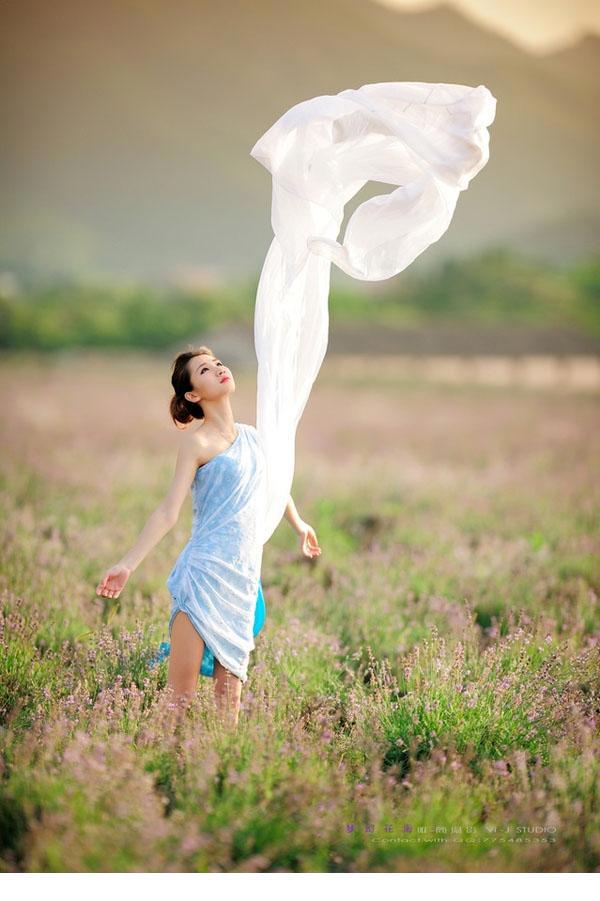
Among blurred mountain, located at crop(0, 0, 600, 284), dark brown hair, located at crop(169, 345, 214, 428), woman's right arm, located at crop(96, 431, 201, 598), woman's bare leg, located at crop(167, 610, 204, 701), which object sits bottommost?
woman's bare leg, located at crop(167, 610, 204, 701)

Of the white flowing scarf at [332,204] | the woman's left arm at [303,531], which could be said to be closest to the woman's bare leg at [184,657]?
the white flowing scarf at [332,204]

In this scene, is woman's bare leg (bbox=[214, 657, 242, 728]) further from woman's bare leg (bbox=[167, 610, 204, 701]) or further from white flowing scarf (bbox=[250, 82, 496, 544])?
white flowing scarf (bbox=[250, 82, 496, 544])

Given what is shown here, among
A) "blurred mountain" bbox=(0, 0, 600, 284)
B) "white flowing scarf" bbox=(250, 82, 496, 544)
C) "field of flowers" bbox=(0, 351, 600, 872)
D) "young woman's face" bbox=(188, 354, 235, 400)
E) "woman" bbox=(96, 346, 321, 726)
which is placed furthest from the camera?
"blurred mountain" bbox=(0, 0, 600, 284)

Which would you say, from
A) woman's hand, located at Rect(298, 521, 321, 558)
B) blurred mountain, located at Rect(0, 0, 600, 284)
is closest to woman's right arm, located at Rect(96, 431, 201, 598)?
woman's hand, located at Rect(298, 521, 321, 558)

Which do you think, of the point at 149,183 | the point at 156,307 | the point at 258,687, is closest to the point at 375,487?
the point at 258,687

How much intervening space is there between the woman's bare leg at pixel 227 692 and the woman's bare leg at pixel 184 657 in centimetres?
9

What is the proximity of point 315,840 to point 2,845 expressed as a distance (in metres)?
0.91

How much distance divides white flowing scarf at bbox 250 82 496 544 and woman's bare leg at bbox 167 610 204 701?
1.53 feet

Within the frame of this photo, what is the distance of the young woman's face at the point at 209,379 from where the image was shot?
2.92m

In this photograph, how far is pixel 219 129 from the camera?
98.5m

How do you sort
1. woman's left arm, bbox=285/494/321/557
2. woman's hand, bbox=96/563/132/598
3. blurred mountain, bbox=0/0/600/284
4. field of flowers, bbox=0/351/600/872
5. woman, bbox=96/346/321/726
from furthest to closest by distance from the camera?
blurred mountain, bbox=0/0/600/284 → woman's left arm, bbox=285/494/321/557 → woman, bbox=96/346/321/726 → woman's hand, bbox=96/563/132/598 → field of flowers, bbox=0/351/600/872

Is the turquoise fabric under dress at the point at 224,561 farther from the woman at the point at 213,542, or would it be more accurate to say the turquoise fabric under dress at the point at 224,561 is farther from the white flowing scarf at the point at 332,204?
the white flowing scarf at the point at 332,204

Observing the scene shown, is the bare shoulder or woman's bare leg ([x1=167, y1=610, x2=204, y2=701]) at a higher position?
the bare shoulder

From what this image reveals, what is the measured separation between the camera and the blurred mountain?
196 feet
